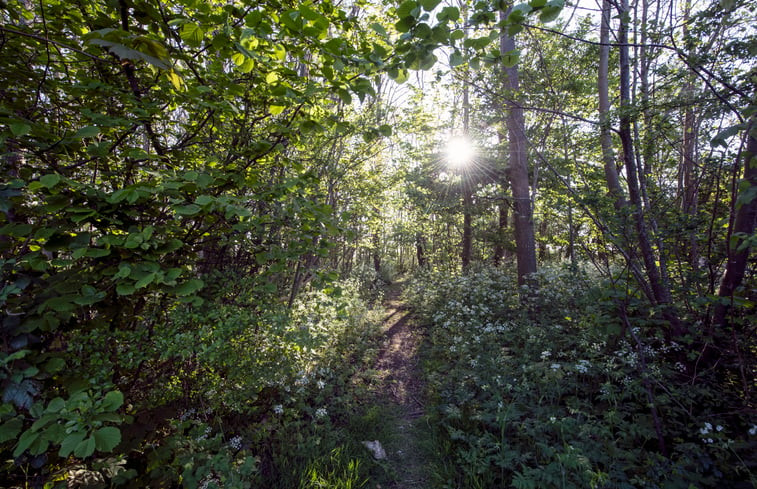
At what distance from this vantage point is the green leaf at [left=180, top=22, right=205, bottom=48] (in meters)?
1.67

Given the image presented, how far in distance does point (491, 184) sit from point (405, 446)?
933 centimetres

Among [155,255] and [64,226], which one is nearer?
[64,226]

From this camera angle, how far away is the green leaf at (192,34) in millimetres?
1671

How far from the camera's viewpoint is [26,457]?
163 cm

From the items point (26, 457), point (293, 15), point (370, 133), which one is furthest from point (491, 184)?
point (26, 457)

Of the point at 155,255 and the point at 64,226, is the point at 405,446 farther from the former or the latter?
the point at 64,226

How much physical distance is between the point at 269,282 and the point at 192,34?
235 centimetres

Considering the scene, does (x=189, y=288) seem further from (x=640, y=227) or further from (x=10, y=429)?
(x=640, y=227)

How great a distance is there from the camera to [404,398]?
15.9 feet

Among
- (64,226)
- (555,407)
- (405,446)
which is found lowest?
(405,446)

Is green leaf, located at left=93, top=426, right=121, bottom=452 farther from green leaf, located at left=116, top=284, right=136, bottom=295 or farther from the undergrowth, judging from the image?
green leaf, located at left=116, top=284, right=136, bottom=295

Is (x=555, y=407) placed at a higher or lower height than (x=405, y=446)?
higher

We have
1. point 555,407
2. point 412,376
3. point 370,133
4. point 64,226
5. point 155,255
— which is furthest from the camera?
point 412,376

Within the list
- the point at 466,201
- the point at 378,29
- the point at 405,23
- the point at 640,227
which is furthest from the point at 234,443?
the point at 466,201
